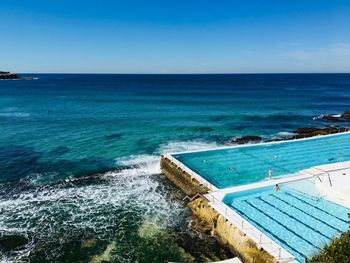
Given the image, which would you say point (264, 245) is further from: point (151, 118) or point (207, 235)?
point (151, 118)

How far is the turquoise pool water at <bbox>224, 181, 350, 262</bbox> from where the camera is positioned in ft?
42.4

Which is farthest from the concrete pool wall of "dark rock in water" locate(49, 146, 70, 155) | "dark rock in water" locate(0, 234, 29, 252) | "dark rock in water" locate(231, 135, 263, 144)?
"dark rock in water" locate(49, 146, 70, 155)

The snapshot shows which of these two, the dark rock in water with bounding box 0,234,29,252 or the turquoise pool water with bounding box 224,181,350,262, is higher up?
the turquoise pool water with bounding box 224,181,350,262

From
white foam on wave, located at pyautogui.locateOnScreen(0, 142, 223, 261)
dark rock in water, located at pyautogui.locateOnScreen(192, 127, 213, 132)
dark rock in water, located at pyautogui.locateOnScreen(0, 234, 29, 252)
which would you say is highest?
dark rock in water, located at pyautogui.locateOnScreen(192, 127, 213, 132)

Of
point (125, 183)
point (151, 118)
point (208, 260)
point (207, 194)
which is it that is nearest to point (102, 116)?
point (151, 118)

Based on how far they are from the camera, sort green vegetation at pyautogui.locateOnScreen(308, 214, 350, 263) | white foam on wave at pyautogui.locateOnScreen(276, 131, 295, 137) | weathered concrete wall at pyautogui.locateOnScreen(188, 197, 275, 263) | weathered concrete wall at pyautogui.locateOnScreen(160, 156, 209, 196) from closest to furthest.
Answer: green vegetation at pyautogui.locateOnScreen(308, 214, 350, 263) < weathered concrete wall at pyautogui.locateOnScreen(188, 197, 275, 263) < weathered concrete wall at pyautogui.locateOnScreen(160, 156, 209, 196) < white foam on wave at pyautogui.locateOnScreen(276, 131, 295, 137)

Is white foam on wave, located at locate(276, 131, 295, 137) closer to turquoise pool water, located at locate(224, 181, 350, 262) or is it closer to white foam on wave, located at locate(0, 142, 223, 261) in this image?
turquoise pool water, located at locate(224, 181, 350, 262)

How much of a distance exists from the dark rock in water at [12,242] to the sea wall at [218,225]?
9068mm

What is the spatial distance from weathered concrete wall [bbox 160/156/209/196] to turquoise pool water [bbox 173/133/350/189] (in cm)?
136

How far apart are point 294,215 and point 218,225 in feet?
13.2

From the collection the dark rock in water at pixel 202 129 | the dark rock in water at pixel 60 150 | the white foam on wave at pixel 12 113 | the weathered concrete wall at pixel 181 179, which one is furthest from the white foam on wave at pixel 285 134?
the white foam on wave at pixel 12 113

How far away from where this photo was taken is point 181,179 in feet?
66.7

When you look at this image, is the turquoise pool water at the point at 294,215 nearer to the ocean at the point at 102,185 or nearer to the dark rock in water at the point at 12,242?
the ocean at the point at 102,185

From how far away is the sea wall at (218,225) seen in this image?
39.7ft
